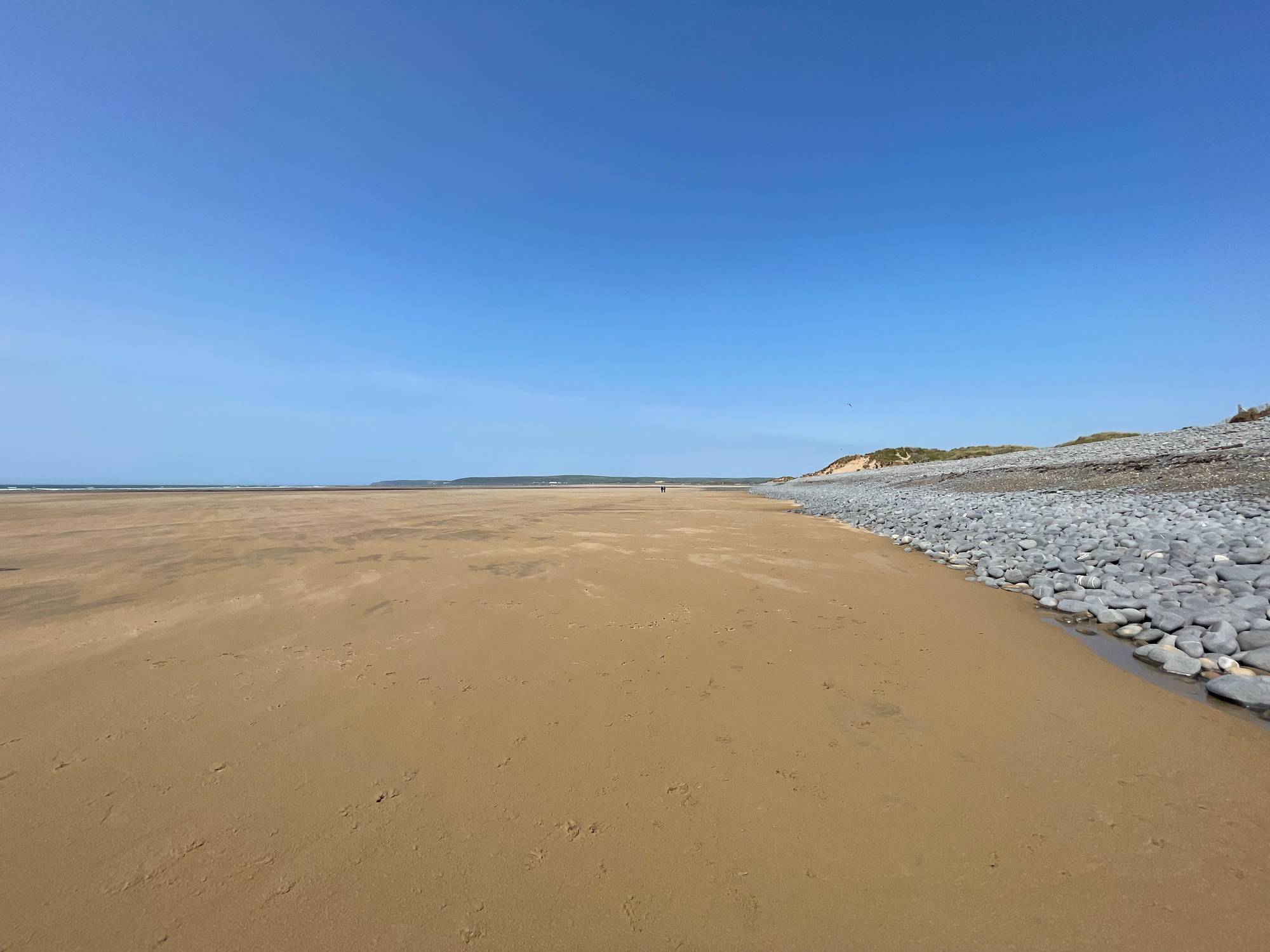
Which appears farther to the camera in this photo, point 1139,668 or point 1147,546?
point 1147,546

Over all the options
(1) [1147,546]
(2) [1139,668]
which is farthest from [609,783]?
(1) [1147,546]

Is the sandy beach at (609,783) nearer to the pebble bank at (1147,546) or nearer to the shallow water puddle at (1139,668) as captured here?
the shallow water puddle at (1139,668)

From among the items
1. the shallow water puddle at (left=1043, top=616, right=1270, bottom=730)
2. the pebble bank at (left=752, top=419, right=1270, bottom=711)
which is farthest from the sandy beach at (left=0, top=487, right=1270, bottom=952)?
the pebble bank at (left=752, top=419, right=1270, bottom=711)

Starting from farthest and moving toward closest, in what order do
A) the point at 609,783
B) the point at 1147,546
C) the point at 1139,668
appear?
the point at 1147,546 < the point at 1139,668 < the point at 609,783

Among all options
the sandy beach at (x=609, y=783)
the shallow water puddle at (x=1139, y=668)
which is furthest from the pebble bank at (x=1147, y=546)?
the sandy beach at (x=609, y=783)

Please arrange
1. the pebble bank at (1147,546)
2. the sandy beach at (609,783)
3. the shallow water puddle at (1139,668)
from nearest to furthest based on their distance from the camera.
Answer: the sandy beach at (609,783) → the shallow water puddle at (1139,668) → the pebble bank at (1147,546)

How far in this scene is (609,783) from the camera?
8.83ft

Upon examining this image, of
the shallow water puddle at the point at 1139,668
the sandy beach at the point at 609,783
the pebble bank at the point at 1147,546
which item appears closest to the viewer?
the sandy beach at the point at 609,783

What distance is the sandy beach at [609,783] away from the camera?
188 centimetres

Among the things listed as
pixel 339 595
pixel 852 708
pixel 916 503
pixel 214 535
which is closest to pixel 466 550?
pixel 339 595

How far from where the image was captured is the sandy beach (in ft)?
6.18

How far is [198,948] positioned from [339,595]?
4.97 m

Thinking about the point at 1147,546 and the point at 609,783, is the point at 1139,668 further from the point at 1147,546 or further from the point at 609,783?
the point at 609,783

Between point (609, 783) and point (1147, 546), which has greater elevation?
point (1147, 546)
